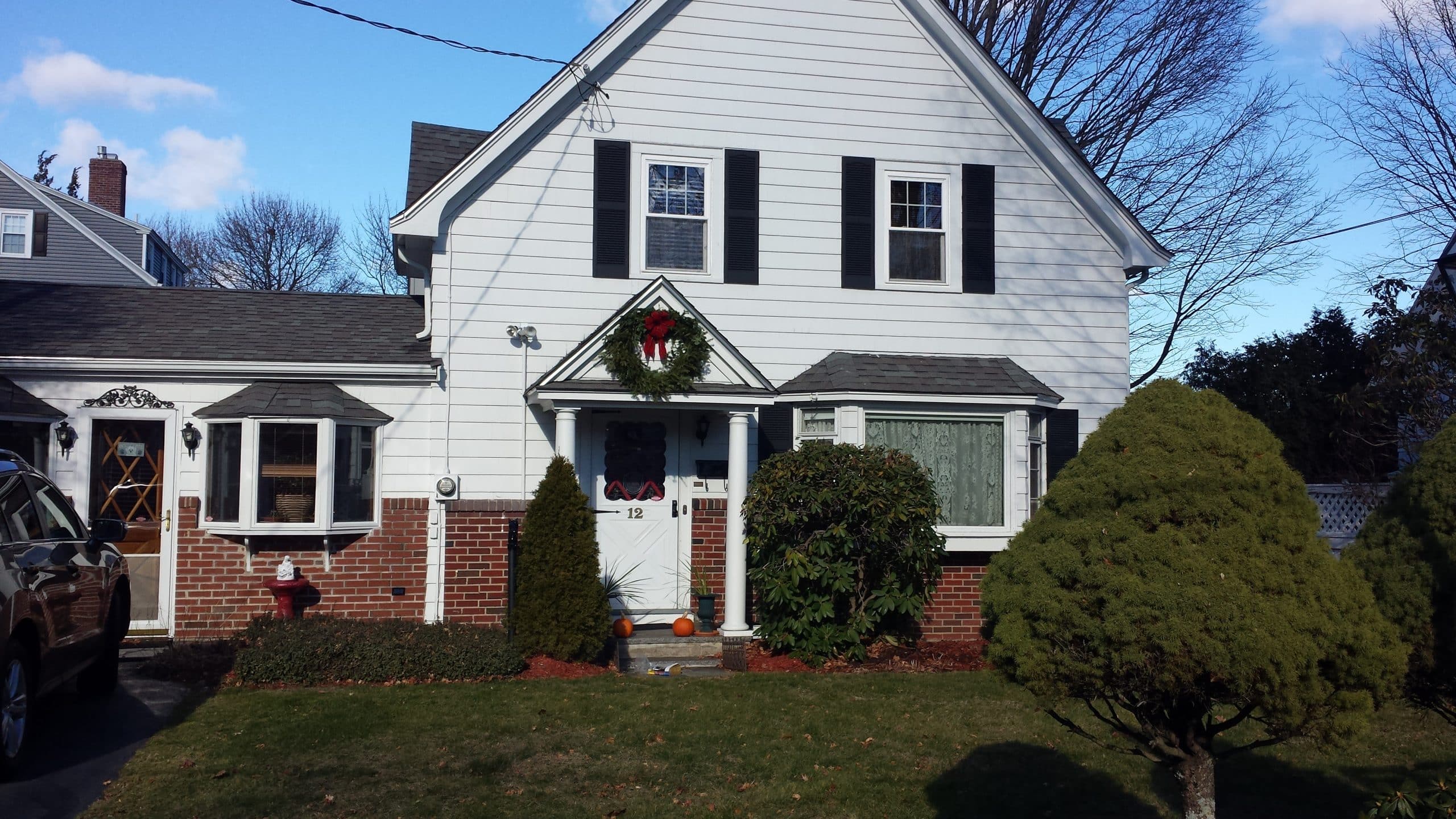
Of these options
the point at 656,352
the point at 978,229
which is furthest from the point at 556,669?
the point at 978,229

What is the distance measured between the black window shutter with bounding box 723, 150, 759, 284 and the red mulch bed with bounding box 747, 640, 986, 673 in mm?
3866

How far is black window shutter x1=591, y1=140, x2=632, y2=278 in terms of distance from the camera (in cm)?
1160

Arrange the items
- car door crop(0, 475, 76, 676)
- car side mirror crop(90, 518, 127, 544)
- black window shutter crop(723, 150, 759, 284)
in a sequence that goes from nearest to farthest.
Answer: car door crop(0, 475, 76, 676) < car side mirror crop(90, 518, 127, 544) < black window shutter crop(723, 150, 759, 284)

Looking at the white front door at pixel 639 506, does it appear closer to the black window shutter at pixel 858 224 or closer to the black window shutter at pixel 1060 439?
the black window shutter at pixel 858 224

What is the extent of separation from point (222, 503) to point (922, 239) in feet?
25.3

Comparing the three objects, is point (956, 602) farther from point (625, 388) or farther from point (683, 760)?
point (683, 760)

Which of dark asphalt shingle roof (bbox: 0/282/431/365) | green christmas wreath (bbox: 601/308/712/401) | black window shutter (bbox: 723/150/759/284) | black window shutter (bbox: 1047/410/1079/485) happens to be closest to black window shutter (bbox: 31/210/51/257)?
dark asphalt shingle roof (bbox: 0/282/431/365)

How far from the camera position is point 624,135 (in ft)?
38.4

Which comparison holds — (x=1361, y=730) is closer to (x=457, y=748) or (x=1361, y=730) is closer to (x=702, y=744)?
(x=702, y=744)

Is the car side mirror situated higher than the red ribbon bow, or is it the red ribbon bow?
the red ribbon bow

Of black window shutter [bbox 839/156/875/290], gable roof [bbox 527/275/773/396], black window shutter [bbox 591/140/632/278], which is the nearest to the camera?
gable roof [bbox 527/275/773/396]

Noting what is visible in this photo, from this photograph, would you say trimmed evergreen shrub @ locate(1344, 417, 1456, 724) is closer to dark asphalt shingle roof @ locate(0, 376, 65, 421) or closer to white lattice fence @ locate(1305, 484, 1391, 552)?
dark asphalt shingle roof @ locate(0, 376, 65, 421)

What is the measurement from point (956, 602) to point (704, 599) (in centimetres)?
268

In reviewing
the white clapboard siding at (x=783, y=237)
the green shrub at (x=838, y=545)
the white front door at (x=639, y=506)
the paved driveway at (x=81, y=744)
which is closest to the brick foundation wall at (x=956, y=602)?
the white clapboard siding at (x=783, y=237)
